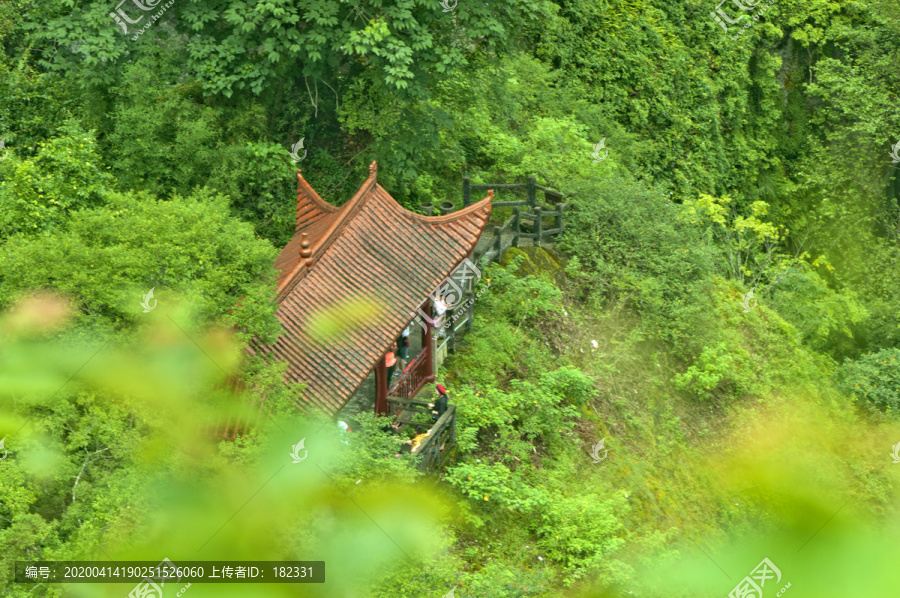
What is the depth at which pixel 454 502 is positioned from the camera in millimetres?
12234

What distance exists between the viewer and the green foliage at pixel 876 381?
19.7m

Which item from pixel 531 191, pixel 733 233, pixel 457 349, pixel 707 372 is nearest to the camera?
pixel 457 349

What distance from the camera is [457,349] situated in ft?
50.3

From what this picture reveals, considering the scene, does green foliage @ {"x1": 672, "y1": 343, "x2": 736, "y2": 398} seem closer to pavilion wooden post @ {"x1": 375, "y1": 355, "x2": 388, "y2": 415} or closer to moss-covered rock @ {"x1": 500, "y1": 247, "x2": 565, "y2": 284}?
moss-covered rock @ {"x1": 500, "y1": 247, "x2": 565, "y2": 284}

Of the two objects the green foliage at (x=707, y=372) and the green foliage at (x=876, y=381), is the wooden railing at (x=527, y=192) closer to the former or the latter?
the green foliage at (x=707, y=372)

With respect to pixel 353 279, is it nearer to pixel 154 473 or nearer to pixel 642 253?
pixel 154 473

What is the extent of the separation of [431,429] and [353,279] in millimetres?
2419

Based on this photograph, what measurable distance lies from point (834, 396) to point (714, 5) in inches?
652

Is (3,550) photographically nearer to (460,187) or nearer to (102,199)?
(102,199)

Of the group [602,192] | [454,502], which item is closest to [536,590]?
[454,502]

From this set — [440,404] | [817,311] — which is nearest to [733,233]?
[817,311]

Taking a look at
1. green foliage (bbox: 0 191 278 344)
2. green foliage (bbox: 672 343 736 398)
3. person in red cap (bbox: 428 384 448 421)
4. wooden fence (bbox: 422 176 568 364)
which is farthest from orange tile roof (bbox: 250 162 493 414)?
green foliage (bbox: 672 343 736 398)

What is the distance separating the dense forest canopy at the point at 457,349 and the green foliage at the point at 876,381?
0.07 meters

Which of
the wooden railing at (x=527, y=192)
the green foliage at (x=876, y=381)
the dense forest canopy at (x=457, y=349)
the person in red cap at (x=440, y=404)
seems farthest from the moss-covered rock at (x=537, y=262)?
the green foliage at (x=876, y=381)
